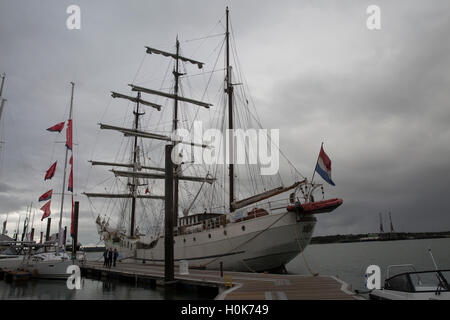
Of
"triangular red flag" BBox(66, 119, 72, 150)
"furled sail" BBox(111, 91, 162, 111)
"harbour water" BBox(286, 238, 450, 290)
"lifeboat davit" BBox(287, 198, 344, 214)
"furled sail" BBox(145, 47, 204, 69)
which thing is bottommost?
"harbour water" BBox(286, 238, 450, 290)

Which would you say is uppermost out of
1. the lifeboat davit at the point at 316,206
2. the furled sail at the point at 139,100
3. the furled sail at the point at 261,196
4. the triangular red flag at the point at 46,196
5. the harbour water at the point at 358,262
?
the furled sail at the point at 139,100

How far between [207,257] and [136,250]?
1418 centimetres

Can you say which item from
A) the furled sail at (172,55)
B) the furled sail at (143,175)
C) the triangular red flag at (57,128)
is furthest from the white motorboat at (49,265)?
the furled sail at (172,55)

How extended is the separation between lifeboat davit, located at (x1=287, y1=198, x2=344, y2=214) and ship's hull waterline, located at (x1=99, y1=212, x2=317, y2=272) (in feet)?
1.93

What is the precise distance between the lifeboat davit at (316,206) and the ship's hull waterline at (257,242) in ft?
1.93

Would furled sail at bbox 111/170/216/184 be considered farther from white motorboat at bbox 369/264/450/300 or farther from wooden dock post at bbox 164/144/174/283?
white motorboat at bbox 369/264/450/300

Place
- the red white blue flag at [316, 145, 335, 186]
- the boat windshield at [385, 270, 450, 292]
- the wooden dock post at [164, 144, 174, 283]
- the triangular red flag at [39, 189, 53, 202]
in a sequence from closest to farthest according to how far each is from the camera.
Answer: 1. the boat windshield at [385, 270, 450, 292]
2. the wooden dock post at [164, 144, 174, 283]
3. the red white blue flag at [316, 145, 335, 186]
4. the triangular red flag at [39, 189, 53, 202]

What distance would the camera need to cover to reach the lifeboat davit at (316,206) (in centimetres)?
1900

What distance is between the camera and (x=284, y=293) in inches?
445

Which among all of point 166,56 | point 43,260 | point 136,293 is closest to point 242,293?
point 136,293

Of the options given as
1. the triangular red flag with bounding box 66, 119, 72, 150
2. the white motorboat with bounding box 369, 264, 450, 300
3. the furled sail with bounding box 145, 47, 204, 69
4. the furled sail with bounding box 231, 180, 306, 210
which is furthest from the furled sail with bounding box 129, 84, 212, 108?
the white motorboat with bounding box 369, 264, 450, 300

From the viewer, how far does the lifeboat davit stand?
1900 cm

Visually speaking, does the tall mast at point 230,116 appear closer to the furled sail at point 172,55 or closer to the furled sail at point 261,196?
the furled sail at point 261,196
